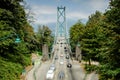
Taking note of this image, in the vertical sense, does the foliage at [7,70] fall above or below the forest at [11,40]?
below

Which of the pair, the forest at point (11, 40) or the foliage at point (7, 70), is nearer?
the foliage at point (7, 70)

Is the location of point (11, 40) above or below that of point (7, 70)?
above

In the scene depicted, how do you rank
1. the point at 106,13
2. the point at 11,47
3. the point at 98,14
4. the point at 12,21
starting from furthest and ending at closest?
the point at 98,14
the point at 12,21
the point at 11,47
the point at 106,13

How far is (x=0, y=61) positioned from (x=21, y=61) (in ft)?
39.1

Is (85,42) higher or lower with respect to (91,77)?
higher

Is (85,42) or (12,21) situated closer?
(12,21)

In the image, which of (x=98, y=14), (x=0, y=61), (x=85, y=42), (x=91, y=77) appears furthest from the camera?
(x=98, y=14)

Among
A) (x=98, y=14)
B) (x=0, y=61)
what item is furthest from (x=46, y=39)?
(x=0, y=61)

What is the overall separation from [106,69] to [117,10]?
6163 millimetres

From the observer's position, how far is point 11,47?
42719 mm

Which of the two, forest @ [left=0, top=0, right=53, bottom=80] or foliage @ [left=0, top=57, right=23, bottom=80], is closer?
foliage @ [left=0, top=57, right=23, bottom=80]

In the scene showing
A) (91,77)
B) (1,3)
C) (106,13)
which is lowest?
(91,77)

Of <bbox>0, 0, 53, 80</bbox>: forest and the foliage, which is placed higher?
<bbox>0, 0, 53, 80</bbox>: forest

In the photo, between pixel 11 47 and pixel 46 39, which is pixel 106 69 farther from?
pixel 46 39
